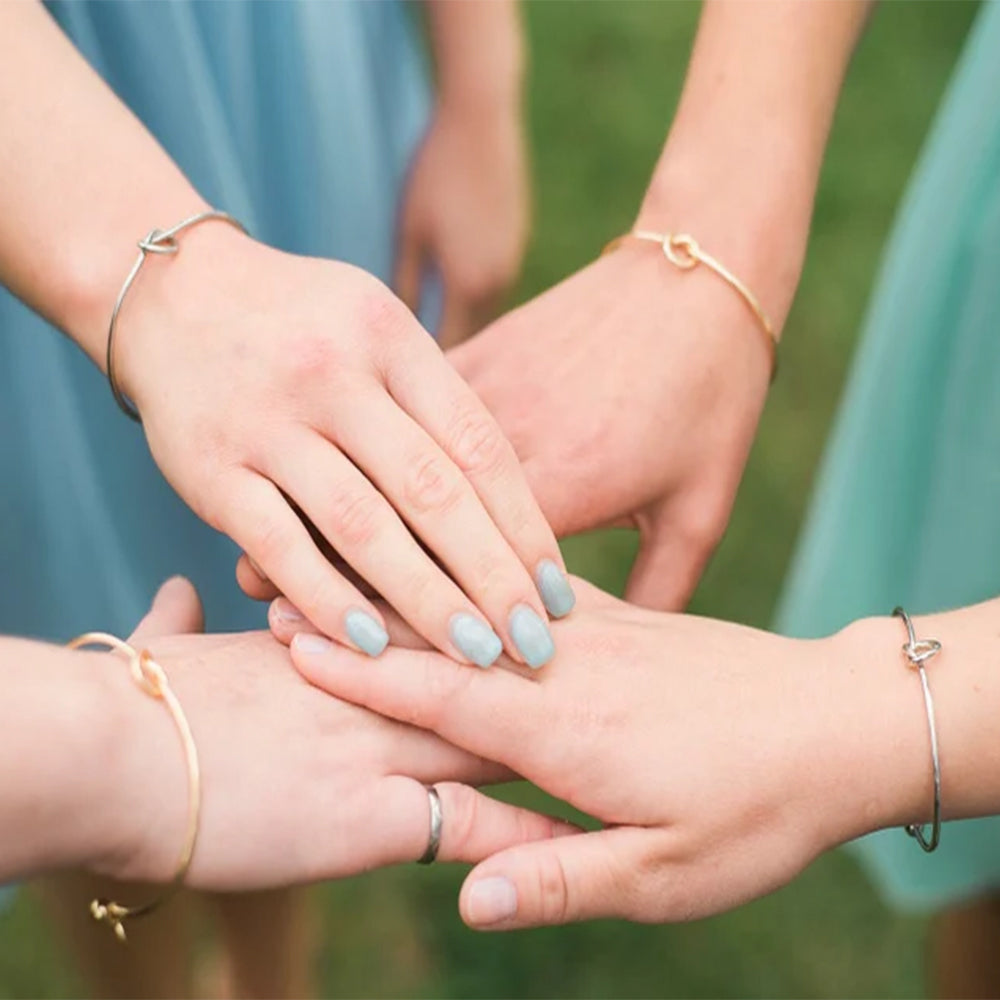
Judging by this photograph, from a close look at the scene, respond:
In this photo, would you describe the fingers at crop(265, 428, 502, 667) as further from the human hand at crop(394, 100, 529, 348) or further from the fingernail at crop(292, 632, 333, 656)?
the human hand at crop(394, 100, 529, 348)

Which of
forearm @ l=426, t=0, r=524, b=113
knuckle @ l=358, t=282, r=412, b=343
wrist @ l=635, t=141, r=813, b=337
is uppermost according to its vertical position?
forearm @ l=426, t=0, r=524, b=113

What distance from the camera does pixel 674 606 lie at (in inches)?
50.3

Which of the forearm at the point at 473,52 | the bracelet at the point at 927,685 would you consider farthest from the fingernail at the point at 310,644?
the forearm at the point at 473,52

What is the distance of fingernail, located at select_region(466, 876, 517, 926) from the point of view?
3.28 feet

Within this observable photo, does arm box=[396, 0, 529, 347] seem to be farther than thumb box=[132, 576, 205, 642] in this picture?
Yes

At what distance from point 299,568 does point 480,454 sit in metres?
0.18

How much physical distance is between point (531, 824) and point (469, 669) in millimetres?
140

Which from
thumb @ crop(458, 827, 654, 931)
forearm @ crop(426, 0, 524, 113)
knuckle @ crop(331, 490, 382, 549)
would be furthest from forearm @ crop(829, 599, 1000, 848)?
forearm @ crop(426, 0, 524, 113)

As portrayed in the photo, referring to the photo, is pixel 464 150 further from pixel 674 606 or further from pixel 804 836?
pixel 804 836

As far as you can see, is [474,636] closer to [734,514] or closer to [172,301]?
[172,301]

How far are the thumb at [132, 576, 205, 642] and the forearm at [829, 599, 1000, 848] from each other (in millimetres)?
560

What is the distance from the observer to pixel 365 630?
1060 millimetres

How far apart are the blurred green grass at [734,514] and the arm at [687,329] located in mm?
893

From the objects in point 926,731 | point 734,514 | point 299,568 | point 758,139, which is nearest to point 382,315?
point 299,568
